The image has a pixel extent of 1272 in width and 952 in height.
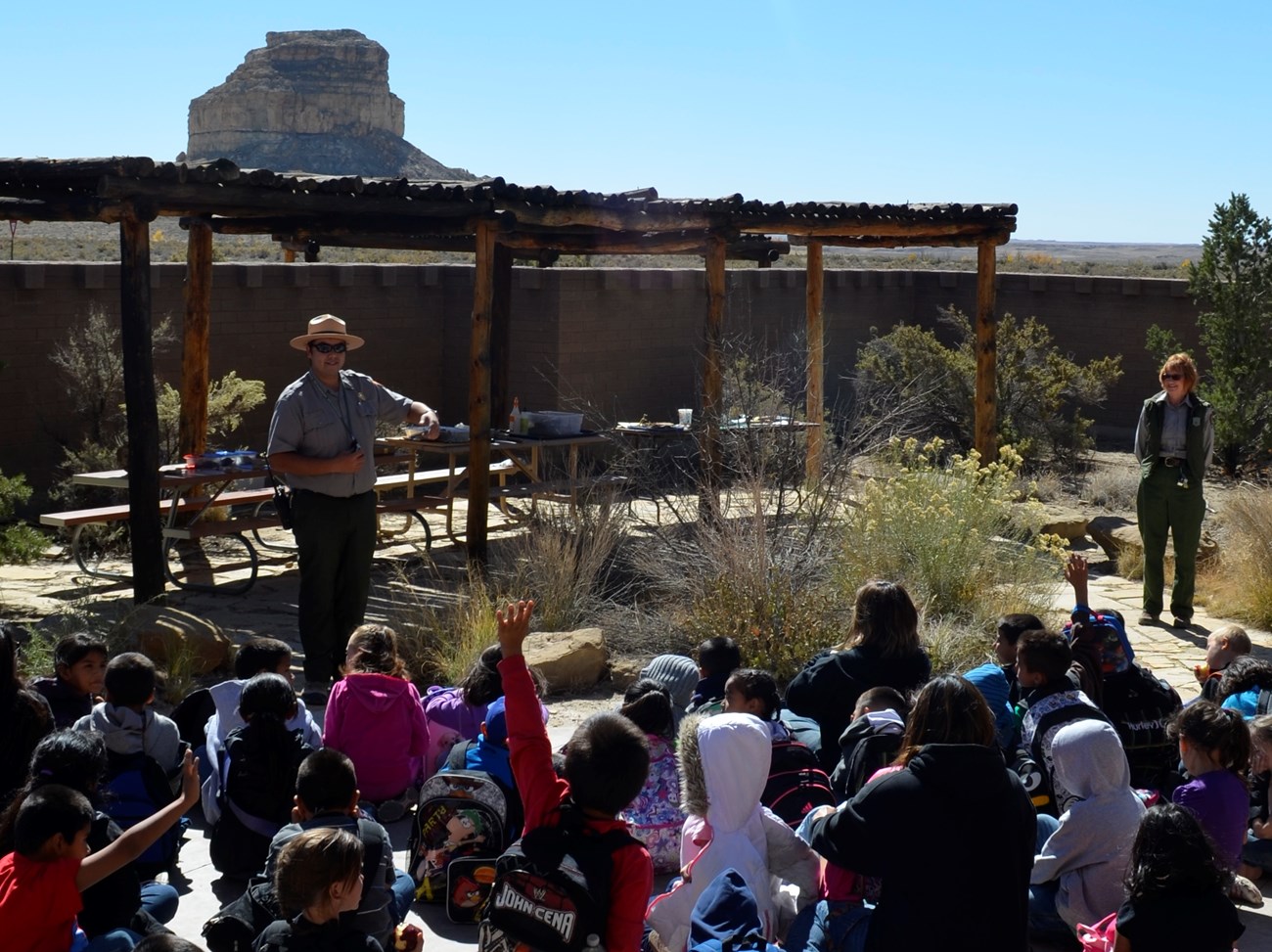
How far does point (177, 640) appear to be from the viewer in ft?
22.5

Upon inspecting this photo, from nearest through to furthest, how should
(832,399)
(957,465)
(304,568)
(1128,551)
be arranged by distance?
(304,568) → (957,465) → (1128,551) → (832,399)

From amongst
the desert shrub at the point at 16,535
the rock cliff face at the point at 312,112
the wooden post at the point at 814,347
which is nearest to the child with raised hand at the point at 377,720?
the desert shrub at the point at 16,535

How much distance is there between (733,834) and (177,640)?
377cm

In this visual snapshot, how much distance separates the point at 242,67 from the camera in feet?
284

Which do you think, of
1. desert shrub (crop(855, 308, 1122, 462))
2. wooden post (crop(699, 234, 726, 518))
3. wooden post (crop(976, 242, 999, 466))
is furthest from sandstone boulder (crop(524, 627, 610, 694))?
desert shrub (crop(855, 308, 1122, 462))

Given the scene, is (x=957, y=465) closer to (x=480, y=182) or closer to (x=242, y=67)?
(x=480, y=182)

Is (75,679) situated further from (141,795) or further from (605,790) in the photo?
(605,790)

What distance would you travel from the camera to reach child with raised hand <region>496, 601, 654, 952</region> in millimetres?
3402

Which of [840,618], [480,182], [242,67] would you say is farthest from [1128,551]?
[242,67]

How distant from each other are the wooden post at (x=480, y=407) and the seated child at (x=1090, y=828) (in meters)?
5.36

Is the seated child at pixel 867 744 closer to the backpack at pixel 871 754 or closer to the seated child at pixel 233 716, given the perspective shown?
the backpack at pixel 871 754

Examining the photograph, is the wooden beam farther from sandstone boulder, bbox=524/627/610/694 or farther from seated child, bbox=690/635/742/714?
seated child, bbox=690/635/742/714

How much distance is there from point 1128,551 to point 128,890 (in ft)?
27.5

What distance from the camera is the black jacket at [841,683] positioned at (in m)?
5.09
